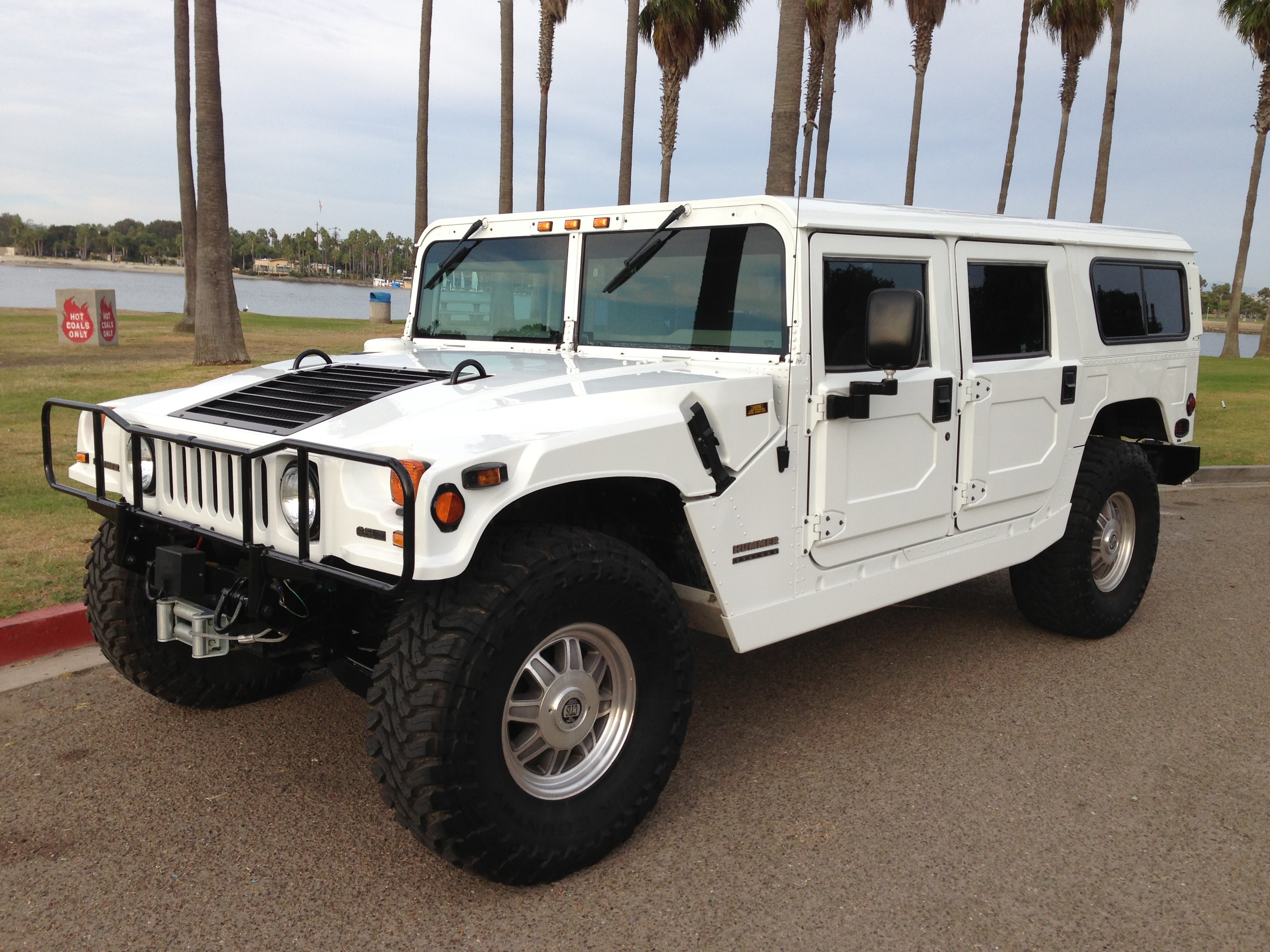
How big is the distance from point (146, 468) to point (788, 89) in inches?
376

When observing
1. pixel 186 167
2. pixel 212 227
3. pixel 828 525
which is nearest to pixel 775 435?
pixel 828 525

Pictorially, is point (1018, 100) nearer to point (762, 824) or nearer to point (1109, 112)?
point (1109, 112)

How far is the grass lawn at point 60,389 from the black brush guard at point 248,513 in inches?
71.8

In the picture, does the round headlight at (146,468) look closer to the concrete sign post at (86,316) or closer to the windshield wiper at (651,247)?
the windshield wiper at (651,247)

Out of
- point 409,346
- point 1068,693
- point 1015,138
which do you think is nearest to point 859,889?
point 1068,693

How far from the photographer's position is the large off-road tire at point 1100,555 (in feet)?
16.8

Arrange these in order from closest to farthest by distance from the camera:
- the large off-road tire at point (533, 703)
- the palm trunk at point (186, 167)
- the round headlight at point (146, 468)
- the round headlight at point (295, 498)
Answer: the large off-road tire at point (533, 703) < the round headlight at point (295, 498) < the round headlight at point (146, 468) < the palm trunk at point (186, 167)

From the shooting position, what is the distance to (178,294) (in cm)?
6262

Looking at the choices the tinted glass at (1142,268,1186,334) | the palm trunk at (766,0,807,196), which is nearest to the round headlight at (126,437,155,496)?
the tinted glass at (1142,268,1186,334)

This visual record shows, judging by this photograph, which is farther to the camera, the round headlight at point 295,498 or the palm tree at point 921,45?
the palm tree at point 921,45

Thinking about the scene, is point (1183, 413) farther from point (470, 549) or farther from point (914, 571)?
point (470, 549)

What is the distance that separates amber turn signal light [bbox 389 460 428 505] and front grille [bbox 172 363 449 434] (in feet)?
1.91

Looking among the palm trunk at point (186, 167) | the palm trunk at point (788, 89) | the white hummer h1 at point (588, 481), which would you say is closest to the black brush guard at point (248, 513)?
the white hummer h1 at point (588, 481)

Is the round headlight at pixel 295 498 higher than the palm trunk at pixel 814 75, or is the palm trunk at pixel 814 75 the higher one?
the palm trunk at pixel 814 75
